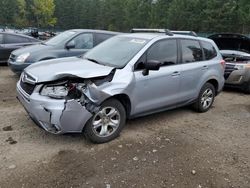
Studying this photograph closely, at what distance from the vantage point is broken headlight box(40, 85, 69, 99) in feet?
14.2

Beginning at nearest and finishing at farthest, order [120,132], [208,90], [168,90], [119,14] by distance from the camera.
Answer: [120,132], [168,90], [208,90], [119,14]

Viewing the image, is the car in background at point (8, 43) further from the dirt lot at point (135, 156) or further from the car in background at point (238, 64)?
the car in background at point (238, 64)

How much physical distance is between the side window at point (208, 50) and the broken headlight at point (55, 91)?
339cm

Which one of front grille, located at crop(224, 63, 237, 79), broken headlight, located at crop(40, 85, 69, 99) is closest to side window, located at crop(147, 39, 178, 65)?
broken headlight, located at crop(40, 85, 69, 99)

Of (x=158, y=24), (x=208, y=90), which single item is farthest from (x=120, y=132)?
(x=158, y=24)

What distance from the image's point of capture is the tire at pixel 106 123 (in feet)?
15.0

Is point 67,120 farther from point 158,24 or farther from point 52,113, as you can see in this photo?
point 158,24

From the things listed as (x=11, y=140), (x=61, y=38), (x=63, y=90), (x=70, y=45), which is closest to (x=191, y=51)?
(x=63, y=90)

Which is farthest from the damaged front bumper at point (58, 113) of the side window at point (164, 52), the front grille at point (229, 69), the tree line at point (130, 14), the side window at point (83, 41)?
the tree line at point (130, 14)

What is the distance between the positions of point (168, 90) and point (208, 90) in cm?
146

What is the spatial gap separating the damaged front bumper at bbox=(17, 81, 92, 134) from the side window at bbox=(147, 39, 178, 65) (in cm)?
160

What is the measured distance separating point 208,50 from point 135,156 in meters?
3.30

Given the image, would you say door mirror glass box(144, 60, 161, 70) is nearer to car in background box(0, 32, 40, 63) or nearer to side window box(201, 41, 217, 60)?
side window box(201, 41, 217, 60)

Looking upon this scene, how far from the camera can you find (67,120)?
427 cm
